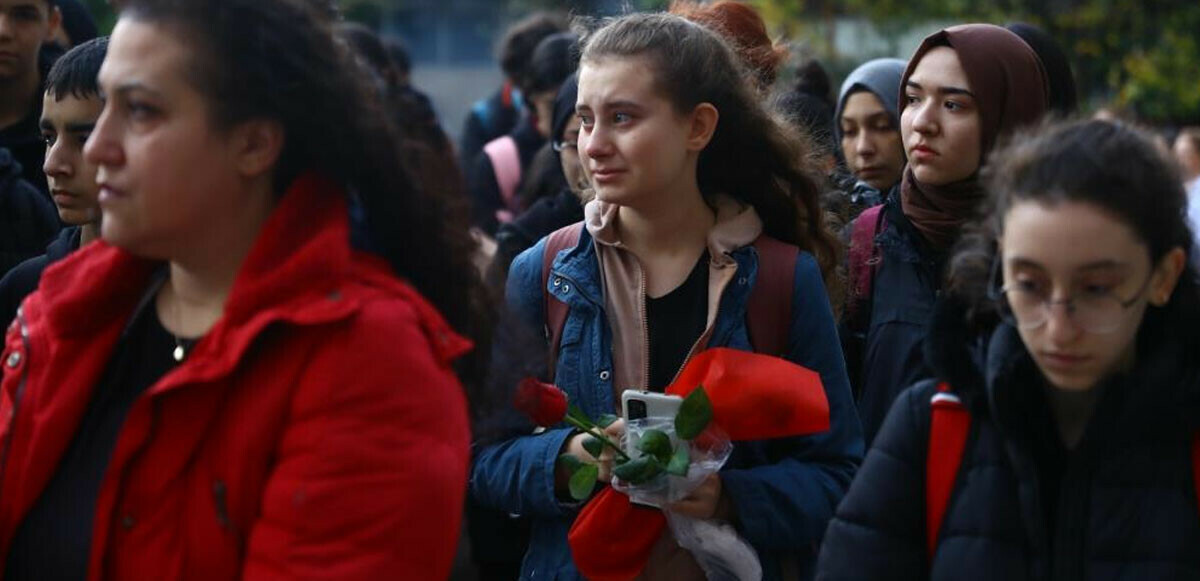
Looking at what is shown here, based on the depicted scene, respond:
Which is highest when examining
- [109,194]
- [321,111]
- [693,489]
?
[321,111]

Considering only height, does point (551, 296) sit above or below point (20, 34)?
below

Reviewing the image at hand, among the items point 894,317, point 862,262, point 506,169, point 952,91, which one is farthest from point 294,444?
point 506,169

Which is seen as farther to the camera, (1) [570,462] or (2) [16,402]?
(1) [570,462]

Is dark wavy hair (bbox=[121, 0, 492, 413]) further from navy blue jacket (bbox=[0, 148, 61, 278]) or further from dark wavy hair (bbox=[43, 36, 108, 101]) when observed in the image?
navy blue jacket (bbox=[0, 148, 61, 278])

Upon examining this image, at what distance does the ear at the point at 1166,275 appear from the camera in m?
3.07

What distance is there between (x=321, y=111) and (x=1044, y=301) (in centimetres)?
127

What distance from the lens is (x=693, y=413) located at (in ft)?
12.3

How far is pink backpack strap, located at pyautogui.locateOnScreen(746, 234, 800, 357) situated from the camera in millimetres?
4008

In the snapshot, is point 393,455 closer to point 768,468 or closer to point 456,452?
point 456,452

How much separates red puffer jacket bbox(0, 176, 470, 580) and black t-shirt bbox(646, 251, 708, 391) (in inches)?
49.8

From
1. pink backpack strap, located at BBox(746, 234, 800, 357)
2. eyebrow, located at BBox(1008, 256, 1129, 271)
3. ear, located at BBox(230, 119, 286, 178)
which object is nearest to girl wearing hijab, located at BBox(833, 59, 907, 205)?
pink backpack strap, located at BBox(746, 234, 800, 357)

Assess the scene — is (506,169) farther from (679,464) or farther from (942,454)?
(942,454)

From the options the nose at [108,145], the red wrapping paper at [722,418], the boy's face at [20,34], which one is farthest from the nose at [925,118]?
the boy's face at [20,34]

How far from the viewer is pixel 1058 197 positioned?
2.98 metres
